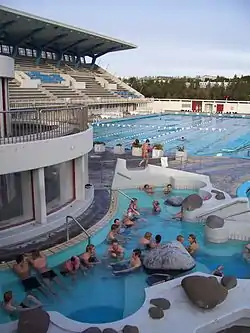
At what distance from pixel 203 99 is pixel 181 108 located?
327 cm

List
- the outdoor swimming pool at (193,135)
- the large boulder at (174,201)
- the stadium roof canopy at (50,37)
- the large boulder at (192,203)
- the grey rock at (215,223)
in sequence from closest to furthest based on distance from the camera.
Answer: the grey rock at (215,223) → the large boulder at (192,203) → the large boulder at (174,201) → the outdoor swimming pool at (193,135) → the stadium roof canopy at (50,37)

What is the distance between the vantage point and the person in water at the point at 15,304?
4547mm

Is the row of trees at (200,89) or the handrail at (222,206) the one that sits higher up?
the row of trees at (200,89)

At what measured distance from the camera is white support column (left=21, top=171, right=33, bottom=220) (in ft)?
22.1

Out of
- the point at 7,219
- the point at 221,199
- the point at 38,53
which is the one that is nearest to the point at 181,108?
the point at 38,53

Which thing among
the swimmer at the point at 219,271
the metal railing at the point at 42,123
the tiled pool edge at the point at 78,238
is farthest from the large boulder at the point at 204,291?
the metal railing at the point at 42,123

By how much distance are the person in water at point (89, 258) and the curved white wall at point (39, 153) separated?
1.68 metres

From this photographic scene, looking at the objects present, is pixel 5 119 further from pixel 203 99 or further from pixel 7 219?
pixel 203 99

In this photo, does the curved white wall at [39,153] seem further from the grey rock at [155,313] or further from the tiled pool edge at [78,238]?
the grey rock at [155,313]

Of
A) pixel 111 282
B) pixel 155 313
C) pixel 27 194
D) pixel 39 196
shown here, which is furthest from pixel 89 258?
pixel 155 313

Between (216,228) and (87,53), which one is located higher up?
(87,53)

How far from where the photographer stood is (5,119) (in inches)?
294

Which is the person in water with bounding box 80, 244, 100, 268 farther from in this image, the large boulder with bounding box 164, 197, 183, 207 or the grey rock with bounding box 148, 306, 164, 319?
the large boulder with bounding box 164, 197, 183, 207

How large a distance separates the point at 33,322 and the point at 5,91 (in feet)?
16.0
